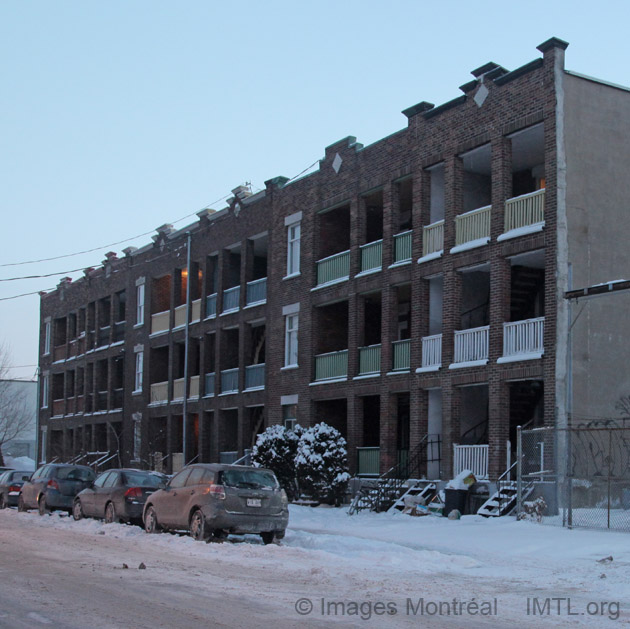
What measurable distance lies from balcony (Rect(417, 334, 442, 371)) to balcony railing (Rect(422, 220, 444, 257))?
252 cm

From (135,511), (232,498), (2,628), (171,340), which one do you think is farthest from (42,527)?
(171,340)

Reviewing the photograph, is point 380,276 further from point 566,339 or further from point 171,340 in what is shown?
point 171,340

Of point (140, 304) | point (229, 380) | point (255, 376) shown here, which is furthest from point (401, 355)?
point (140, 304)

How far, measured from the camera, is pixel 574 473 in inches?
914

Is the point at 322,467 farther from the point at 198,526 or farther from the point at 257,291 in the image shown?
the point at 198,526

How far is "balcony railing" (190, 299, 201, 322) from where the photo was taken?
42.0 metres

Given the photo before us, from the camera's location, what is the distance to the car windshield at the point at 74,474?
26.6 metres

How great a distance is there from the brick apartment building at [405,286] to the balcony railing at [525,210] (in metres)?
0.07

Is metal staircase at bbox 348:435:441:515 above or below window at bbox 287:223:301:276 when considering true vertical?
below

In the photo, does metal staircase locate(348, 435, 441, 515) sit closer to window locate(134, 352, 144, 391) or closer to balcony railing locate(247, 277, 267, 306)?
balcony railing locate(247, 277, 267, 306)

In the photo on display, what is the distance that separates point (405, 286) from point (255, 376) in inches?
363

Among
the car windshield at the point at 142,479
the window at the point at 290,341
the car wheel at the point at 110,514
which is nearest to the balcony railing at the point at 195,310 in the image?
the window at the point at 290,341

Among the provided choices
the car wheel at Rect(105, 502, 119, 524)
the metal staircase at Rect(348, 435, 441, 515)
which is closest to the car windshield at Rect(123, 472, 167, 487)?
the car wheel at Rect(105, 502, 119, 524)

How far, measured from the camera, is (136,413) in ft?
152
